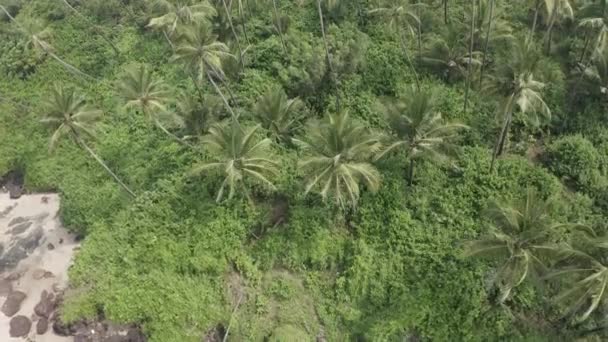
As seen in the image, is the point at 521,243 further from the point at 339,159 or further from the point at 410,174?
the point at 410,174

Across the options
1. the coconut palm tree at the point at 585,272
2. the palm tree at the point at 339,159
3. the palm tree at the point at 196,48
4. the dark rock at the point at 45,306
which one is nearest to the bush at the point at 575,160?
the coconut palm tree at the point at 585,272

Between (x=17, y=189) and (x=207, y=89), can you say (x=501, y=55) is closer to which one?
(x=207, y=89)

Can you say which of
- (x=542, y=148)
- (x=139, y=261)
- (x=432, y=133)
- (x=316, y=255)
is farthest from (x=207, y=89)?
(x=542, y=148)

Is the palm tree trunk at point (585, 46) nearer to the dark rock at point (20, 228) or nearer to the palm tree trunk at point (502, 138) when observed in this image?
the palm tree trunk at point (502, 138)

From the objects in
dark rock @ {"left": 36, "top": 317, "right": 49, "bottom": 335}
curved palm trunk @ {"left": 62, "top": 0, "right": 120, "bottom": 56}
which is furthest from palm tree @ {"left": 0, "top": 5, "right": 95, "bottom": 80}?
dark rock @ {"left": 36, "top": 317, "right": 49, "bottom": 335}

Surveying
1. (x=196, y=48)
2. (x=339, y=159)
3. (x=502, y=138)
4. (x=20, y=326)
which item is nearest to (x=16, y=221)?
(x=20, y=326)

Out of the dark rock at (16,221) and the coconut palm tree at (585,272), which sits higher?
the coconut palm tree at (585,272)

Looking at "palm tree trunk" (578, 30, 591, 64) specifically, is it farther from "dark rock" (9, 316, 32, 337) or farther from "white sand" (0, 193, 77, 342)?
"dark rock" (9, 316, 32, 337)
